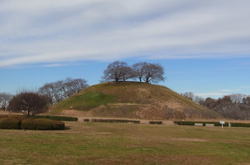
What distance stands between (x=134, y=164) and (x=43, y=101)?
33653mm

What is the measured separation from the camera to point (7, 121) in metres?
29.6

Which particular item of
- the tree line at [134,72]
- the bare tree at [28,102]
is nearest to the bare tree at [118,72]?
the tree line at [134,72]

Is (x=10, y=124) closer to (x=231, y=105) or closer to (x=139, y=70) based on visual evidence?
(x=139, y=70)

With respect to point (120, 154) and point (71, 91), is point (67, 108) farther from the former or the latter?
point (120, 154)

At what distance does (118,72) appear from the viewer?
292 ft

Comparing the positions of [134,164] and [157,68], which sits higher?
[157,68]

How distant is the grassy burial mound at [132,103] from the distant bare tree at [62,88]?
31.7 m

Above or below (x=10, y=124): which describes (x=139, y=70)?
above

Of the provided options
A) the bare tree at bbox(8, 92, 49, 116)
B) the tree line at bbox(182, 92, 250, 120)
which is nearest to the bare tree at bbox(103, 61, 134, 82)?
the tree line at bbox(182, 92, 250, 120)

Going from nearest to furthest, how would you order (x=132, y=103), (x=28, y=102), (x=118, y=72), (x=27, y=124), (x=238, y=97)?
(x=27, y=124)
(x=28, y=102)
(x=132, y=103)
(x=118, y=72)
(x=238, y=97)

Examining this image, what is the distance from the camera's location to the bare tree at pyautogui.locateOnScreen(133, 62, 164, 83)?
8962 cm

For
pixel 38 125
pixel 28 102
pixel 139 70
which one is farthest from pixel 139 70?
pixel 38 125

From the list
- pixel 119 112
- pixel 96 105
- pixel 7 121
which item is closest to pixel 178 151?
pixel 7 121

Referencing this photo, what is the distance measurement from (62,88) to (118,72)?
3908 cm
